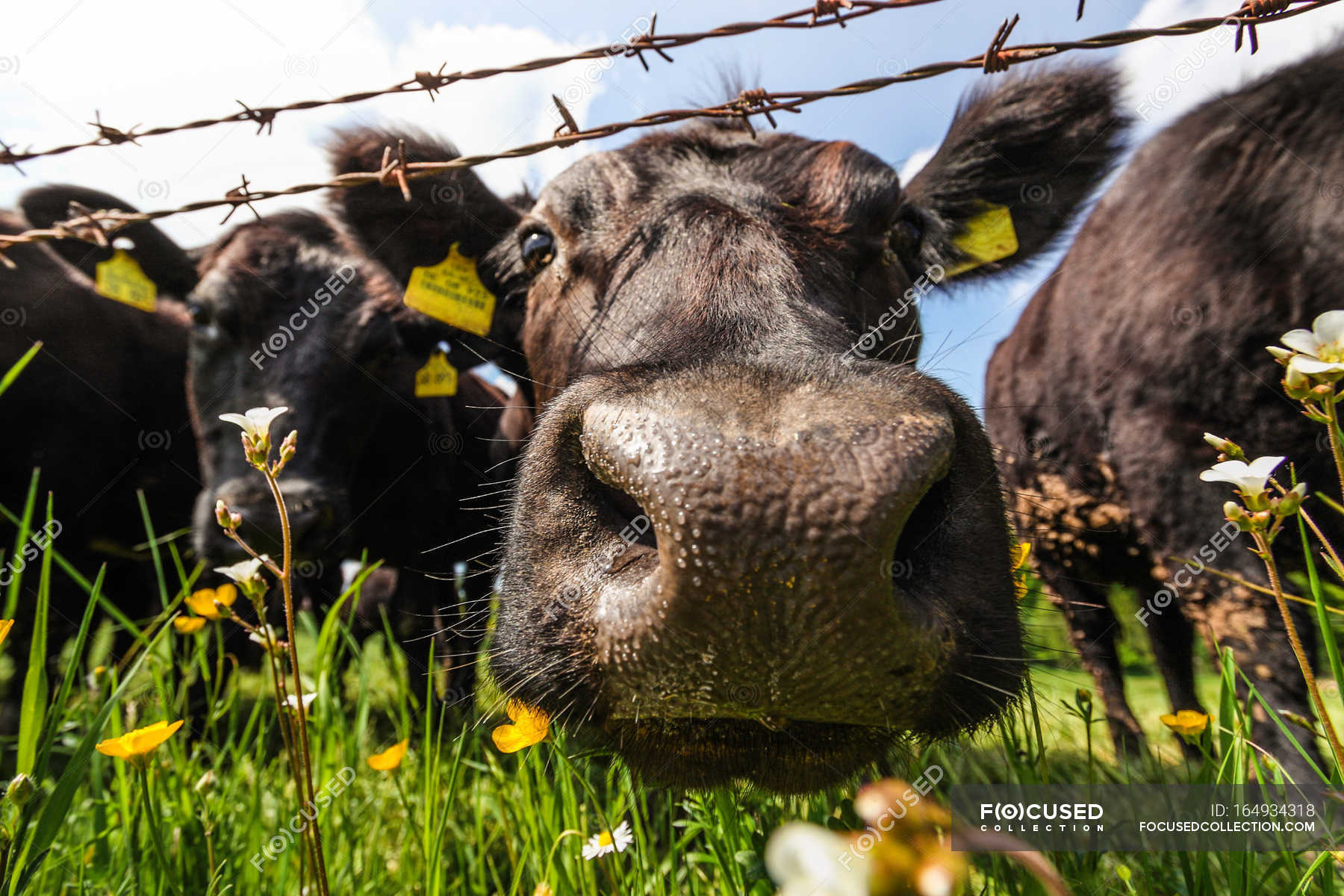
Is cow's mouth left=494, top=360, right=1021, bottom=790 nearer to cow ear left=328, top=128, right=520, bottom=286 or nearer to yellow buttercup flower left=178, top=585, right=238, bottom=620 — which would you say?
yellow buttercup flower left=178, top=585, right=238, bottom=620

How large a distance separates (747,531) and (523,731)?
0.56 meters

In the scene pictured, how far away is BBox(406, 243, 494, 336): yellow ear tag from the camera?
339 cm

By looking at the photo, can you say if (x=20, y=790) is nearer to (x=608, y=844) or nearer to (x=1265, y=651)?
(x=608, y=844)

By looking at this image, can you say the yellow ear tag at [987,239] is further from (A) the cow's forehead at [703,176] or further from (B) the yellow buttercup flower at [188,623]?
(B) the yellow buttercup flower at [188,623]

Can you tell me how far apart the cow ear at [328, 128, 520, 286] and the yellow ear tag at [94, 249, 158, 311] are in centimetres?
184

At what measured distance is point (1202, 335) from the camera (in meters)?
3.12

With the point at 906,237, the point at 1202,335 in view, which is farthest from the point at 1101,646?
the point at 906,237

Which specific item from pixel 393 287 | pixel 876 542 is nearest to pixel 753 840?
pixel 876 542

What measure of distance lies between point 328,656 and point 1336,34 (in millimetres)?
4449

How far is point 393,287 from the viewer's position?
4.54 m

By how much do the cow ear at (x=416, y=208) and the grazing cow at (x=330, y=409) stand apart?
177 millimetres

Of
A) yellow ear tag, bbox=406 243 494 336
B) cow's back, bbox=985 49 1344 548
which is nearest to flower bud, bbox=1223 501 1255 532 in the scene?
cow's back, bbox=985 49 1344 548

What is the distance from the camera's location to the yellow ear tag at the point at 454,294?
3389 mm

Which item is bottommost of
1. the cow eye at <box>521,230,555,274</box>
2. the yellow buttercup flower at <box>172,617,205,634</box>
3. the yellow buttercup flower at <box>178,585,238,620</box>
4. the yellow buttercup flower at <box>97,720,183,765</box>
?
the yellow buttercup flower at <box>172,617,205,634</box>
